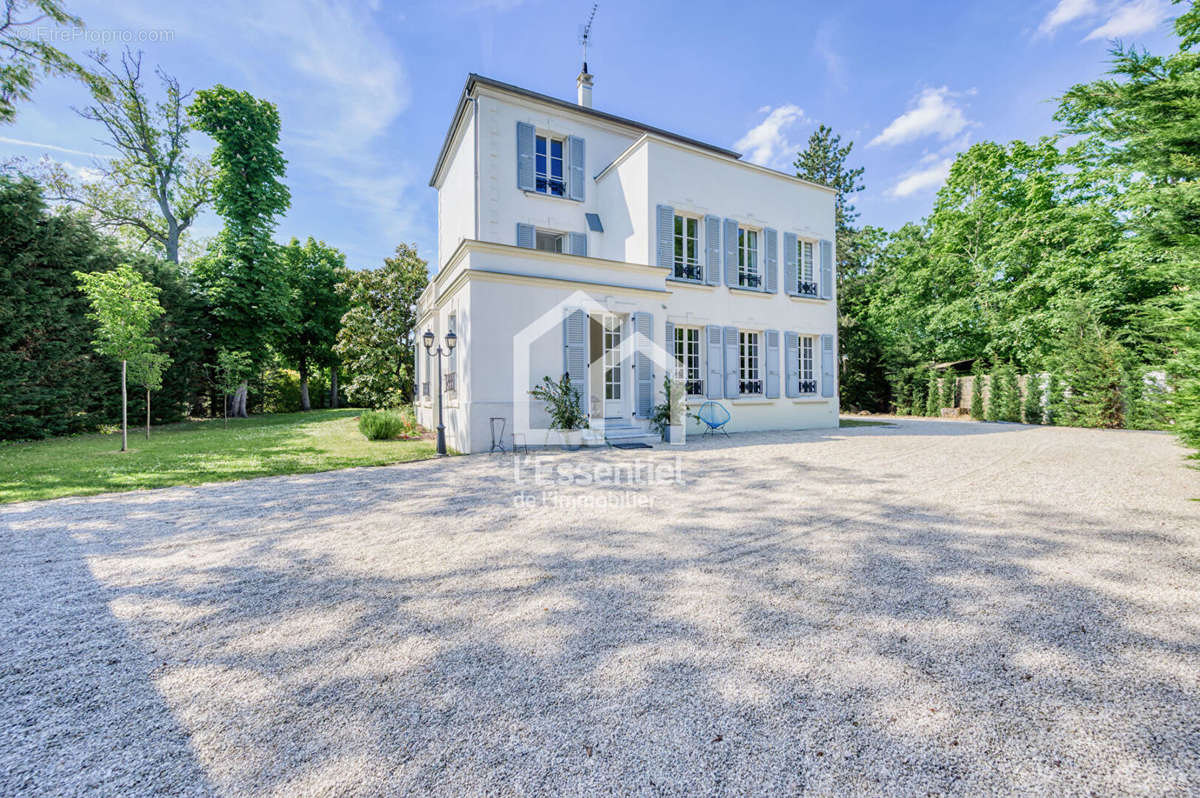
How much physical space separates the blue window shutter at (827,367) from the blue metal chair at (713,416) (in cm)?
396

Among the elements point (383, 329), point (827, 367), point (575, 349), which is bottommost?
point (827, 367)

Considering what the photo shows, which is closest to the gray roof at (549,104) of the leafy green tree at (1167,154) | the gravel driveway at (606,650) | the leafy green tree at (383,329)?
the leafy green tree at (383,329)

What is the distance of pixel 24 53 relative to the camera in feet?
29.0

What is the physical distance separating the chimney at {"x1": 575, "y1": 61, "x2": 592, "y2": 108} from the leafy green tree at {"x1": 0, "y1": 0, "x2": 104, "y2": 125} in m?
11.2

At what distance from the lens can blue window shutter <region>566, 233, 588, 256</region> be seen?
467 inches

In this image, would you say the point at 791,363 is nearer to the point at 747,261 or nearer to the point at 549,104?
the point at 747,261

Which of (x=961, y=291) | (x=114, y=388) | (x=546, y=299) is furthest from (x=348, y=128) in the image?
(x=961, y=291)

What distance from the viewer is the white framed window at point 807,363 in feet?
44.2

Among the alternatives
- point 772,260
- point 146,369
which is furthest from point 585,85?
point 146,369

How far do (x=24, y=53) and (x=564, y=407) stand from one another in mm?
12806

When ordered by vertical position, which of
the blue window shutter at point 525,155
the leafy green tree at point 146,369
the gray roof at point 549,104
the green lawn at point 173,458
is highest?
the gray roof at point 549,104

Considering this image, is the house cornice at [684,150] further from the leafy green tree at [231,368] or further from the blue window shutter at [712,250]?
the leafy green tree at [231,368]

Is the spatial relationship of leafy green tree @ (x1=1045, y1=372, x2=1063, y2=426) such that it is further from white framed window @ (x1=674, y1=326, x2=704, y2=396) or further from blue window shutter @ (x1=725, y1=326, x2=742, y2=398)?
white framed window @ (x1=674, y1=326, x2=704, y2=396)

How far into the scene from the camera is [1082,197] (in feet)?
56.3
